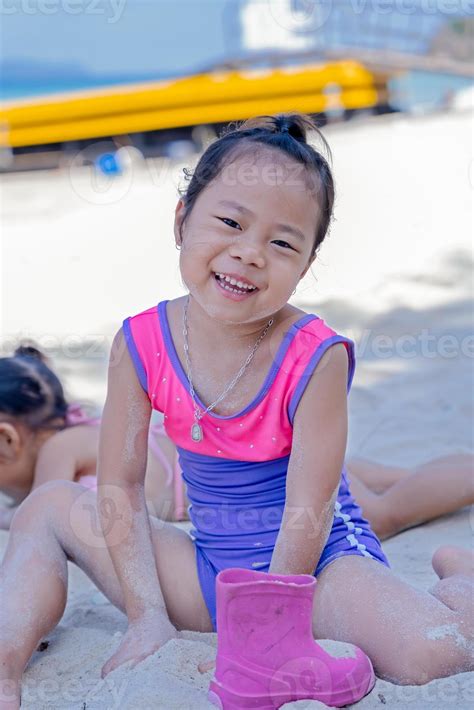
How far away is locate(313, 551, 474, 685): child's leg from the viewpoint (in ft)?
4.99

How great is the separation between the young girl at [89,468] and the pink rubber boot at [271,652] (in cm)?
89

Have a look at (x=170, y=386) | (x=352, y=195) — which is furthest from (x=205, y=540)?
(x=352, y=195)

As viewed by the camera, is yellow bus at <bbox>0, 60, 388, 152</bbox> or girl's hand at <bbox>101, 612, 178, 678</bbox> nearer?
girl's hand at <bbox>101, 612, 178, 678</bbox>

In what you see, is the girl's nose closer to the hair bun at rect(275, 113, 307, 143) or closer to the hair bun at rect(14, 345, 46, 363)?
the hair bun at rect(275, 113, 307, 143)

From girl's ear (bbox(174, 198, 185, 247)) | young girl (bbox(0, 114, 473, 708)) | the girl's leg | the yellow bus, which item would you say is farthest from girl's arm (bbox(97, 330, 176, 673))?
the yellow bus

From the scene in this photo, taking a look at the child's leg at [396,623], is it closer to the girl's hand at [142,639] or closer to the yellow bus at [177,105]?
the girl's hand at [142,639]

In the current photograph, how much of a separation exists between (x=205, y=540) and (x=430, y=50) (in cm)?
963

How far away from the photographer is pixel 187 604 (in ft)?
5.80

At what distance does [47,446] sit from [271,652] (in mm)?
1244

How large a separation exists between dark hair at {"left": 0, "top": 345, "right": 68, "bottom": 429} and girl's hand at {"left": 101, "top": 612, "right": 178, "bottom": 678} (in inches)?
38.6

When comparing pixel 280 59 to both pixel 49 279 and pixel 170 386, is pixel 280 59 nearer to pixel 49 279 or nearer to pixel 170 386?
pixel 49 279

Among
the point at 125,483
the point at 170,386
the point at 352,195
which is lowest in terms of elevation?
the point at 125,483

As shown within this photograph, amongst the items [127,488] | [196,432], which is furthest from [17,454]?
[196,432]

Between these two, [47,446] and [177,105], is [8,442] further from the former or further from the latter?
[177,105]
